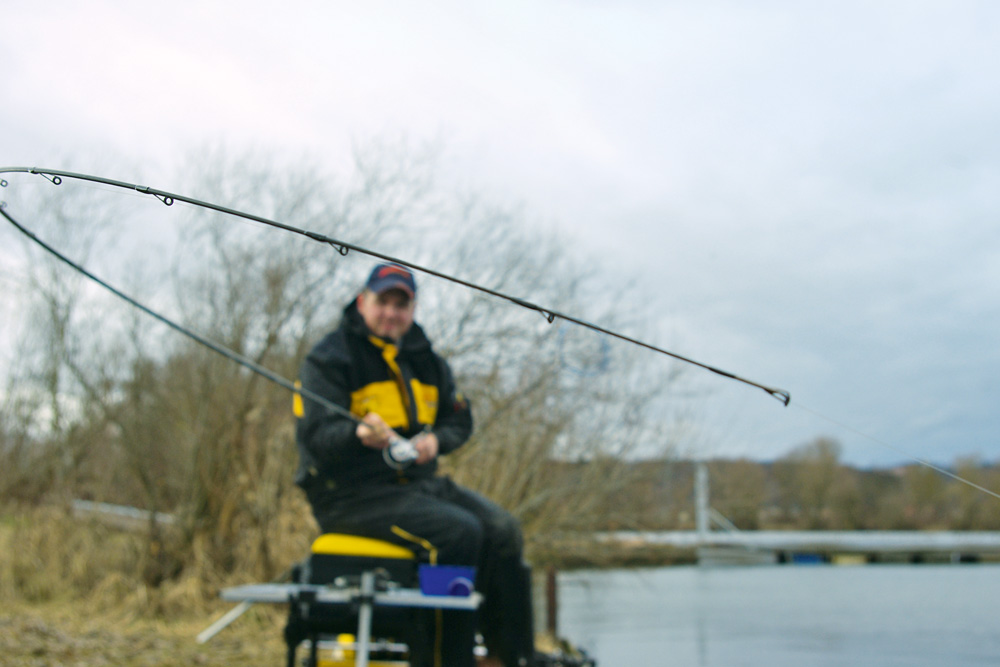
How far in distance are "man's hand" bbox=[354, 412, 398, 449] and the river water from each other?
498 centimetres

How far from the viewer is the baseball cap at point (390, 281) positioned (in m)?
3.83

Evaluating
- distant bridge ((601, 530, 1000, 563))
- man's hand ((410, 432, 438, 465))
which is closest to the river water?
man's hand ((410, 432, 438, 465))

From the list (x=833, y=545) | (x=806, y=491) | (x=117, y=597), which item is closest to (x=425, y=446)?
(x=117, y=597)

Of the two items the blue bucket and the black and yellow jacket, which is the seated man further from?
the blue bucket

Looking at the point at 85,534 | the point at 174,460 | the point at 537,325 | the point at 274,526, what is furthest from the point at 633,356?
the point at 85,534

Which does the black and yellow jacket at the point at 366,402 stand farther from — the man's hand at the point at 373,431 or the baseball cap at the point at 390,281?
the baseball cap at the point at 390,281

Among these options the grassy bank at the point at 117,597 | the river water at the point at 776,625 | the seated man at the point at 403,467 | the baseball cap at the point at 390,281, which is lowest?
the river water at the point at 776,625

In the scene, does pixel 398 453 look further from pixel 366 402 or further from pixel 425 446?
pixel 366 402

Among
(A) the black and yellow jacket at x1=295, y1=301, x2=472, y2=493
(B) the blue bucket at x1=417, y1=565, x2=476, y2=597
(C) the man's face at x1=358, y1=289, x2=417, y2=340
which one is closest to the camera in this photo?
(B) the blue bucket at x1=417, y1=565, x2=476, y2=597

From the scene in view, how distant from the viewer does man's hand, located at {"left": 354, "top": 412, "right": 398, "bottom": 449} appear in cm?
343

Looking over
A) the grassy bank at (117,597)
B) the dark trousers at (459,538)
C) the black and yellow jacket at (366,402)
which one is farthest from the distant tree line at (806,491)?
the black and yellow jacket at (366,402)

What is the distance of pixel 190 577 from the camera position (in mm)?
Result: 7582

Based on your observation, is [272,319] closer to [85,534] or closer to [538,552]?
[85,534]

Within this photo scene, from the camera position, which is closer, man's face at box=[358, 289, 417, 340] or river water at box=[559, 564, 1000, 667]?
man's face at box=[358, 289, 417, 340]
